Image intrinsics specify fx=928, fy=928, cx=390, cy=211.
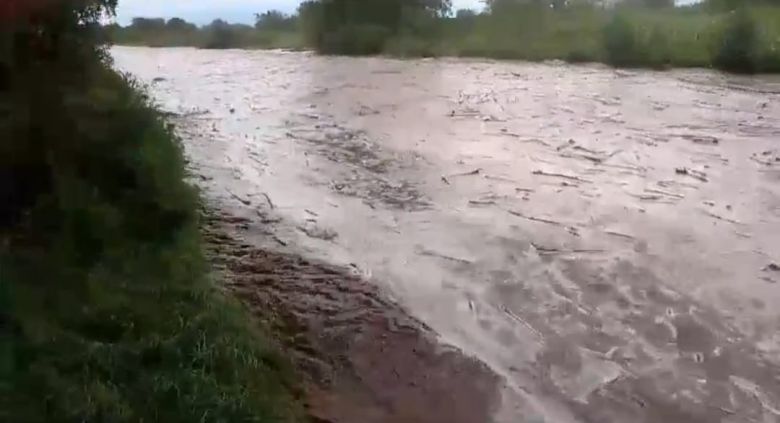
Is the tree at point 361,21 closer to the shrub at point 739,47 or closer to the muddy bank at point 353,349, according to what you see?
the shrub at point 739,47

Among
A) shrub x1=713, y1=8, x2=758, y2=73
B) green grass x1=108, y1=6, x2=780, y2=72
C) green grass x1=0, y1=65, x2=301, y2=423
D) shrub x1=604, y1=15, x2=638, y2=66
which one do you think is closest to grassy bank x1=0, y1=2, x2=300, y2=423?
green grass x1=0, y1=65, x2=301, y2=423

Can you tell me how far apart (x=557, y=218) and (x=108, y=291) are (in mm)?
5980

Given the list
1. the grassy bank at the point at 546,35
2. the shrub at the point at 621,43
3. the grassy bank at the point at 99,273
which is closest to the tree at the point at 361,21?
the grassy bank at the point at 546,35

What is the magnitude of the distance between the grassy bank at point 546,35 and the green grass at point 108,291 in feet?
53.4

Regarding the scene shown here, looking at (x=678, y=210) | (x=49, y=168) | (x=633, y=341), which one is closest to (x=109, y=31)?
(x=49, y=168)

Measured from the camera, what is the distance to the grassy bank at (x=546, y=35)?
82.7 ft

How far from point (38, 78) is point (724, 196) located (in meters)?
8.28

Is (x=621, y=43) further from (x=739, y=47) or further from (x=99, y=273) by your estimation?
(x=99, y=273)

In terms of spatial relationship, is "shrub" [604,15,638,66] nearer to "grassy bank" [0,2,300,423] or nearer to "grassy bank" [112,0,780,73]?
"grassy bank" [112,0,780,73]

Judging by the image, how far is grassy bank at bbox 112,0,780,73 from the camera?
82.7 feet

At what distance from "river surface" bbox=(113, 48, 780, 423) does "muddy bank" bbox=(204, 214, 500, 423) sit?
246 millimetres

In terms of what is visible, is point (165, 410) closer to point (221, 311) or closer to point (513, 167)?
point (221, 311)

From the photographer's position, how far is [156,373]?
18.6 feet

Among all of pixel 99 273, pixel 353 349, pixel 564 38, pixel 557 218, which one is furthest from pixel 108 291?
pixel 564 38
